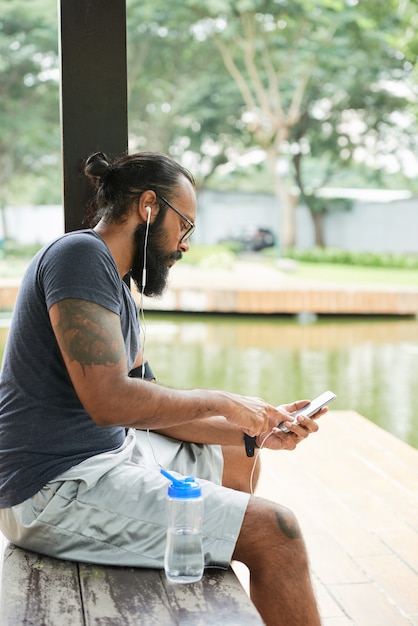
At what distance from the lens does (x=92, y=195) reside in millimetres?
2246

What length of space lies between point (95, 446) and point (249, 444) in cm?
46

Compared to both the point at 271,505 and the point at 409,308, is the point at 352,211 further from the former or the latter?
the point at 271,505

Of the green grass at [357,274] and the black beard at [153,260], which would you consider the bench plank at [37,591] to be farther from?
the green grass at [357,274]

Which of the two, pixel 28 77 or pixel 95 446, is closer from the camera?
pixel 95 446

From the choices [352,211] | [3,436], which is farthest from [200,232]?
[3,436]

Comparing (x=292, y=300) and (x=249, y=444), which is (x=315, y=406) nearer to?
(x=249, y=444)

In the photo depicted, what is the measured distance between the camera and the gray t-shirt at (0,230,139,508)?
162 cm

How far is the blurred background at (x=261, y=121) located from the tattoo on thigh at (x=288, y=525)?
7.84 m

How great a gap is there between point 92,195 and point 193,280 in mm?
8810

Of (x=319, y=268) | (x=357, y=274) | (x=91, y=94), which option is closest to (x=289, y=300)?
(x=357, y=274)

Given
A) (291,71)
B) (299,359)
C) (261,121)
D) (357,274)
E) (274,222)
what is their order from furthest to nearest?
(274,222)
(261,121)
(291,71)
(357,274)
(299,359)

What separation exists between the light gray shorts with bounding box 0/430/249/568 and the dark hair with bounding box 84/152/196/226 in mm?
535

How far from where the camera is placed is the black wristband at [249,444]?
6.63ft

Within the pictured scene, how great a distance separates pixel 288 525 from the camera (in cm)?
160
